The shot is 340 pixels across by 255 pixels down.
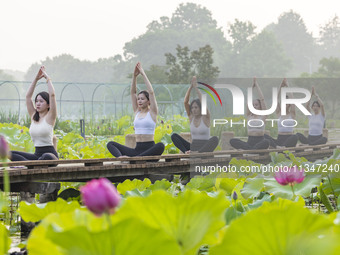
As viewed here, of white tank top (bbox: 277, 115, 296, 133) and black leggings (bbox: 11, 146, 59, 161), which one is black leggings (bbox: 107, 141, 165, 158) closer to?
black leggings (bbox: 11, 146, 59, 161)

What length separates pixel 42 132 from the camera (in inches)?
236

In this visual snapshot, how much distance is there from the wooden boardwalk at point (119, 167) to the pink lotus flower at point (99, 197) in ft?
15.6

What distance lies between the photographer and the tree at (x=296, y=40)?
82750 mm

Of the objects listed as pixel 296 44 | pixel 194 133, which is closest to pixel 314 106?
pixel 194 133

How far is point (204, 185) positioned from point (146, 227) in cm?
246

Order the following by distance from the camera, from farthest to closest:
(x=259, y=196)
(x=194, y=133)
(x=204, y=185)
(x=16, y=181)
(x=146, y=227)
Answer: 1. (x=194, y=133)
2. (x=16, y=181)
3. (x=204, y=185)
4. (x=259, y=196)
5. (x=146, y=227)

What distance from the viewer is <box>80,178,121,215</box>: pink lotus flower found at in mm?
578

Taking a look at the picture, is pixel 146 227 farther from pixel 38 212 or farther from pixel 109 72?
pixel 109 72

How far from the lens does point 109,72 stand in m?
79.2

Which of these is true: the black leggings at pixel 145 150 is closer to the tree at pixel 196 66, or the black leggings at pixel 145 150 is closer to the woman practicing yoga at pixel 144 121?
the woman practicing yoga at pixel 144 121

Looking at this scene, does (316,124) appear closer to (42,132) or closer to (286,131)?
(286,131)

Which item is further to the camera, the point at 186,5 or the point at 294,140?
the point at 186,5

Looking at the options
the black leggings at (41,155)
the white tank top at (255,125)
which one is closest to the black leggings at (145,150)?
the black leggings at (41,155)

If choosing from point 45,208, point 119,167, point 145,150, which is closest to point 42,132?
point 119,167
